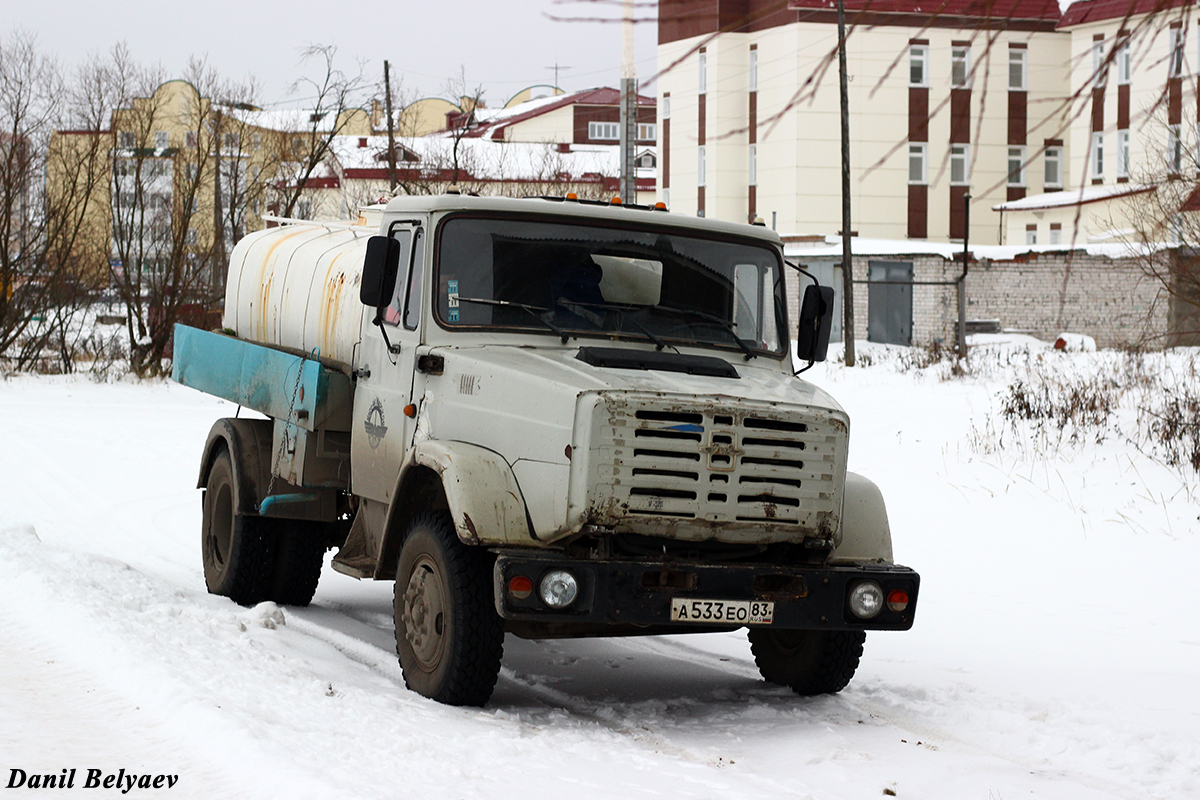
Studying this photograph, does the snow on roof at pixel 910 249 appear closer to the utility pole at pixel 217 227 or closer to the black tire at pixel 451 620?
the utility pole at pixel 217 227

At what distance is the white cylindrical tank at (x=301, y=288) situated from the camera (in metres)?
8.20

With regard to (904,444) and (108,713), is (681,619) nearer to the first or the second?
(108,713)

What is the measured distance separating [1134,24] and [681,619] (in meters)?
3.63

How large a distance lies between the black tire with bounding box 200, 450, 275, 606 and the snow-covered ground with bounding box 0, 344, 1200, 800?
276 mm

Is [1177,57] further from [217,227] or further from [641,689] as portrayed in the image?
[217,227]

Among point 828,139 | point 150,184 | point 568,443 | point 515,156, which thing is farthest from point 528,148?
point 568,443

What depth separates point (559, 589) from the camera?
578 cm

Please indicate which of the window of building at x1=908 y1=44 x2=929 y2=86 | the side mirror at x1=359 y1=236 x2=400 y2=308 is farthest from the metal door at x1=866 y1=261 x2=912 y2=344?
the side mirror at x1=359 y1=236 x2=400 y2=308

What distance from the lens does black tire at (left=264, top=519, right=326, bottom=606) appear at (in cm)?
899

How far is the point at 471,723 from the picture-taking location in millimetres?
5930

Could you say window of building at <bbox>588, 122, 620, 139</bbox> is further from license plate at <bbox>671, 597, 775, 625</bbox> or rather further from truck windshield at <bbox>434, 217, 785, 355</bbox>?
license plate at <bbox>671, 597, 775, 625</bbox>

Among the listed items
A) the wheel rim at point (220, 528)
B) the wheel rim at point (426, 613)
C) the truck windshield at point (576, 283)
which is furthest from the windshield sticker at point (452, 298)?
the wheel rim at point (220, 528)

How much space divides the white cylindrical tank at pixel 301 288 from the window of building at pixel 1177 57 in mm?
5418

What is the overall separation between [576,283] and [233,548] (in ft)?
11.1
